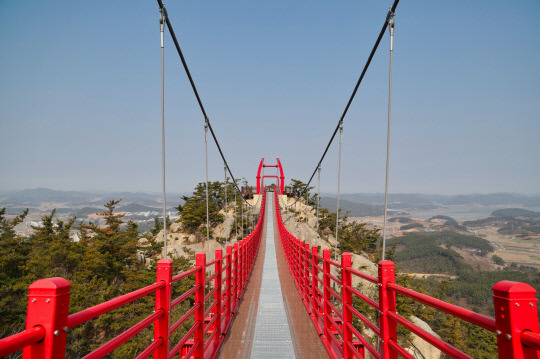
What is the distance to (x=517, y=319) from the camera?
1.06 metres

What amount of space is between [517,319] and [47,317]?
60.3 inches

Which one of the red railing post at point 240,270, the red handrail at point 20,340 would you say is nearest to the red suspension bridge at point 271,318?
the red handrail at point 20,340

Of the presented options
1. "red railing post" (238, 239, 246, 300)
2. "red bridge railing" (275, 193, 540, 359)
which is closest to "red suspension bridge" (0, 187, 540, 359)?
"red bridge railing" (275, 193, 540, 359)

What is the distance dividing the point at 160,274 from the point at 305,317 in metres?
4.11

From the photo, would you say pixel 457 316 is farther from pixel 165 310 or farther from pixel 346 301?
pixel 346 301

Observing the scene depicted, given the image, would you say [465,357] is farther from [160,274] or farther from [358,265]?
[358,265]

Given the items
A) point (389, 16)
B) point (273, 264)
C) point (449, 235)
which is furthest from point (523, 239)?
point (389, 16)

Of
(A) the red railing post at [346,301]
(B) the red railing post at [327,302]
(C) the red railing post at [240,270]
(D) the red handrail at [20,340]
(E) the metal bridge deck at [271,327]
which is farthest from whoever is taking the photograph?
(C) the red railing post at [240,270]

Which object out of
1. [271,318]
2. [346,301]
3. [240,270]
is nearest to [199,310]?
[346,301]

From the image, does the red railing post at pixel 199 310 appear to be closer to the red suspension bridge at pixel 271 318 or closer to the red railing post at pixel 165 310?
the red suspension bridge at pixel 271 318

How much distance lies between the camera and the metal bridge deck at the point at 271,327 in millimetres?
4129

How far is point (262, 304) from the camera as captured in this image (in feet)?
21.5

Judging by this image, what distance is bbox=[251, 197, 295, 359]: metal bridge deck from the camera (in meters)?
4.13

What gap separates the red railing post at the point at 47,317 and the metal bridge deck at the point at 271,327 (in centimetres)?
335
